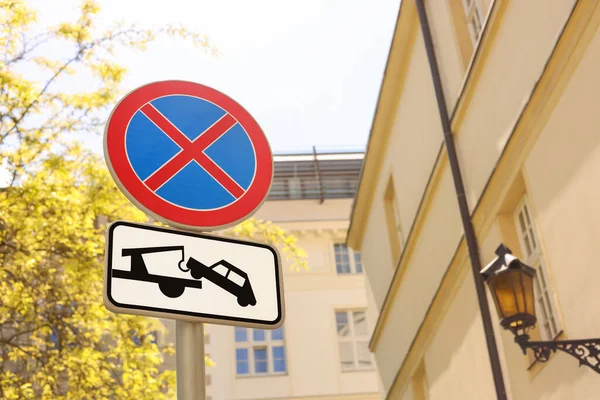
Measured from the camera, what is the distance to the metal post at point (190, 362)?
2777mm

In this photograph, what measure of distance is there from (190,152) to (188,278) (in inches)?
25.6

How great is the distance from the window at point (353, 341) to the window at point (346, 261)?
178cm

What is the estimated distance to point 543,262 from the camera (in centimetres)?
1007

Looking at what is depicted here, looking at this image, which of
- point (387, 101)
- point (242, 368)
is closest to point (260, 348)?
point (242, 368)

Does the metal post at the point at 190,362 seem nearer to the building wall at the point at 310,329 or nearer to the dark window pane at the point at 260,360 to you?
the building wall at the point at 310,329

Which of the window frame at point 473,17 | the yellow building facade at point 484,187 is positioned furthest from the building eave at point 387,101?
the window frame at point 473,17

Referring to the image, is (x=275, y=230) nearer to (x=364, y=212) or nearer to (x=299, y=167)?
(x=364, y=212)

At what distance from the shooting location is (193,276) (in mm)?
2969

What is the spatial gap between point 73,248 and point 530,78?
674cm

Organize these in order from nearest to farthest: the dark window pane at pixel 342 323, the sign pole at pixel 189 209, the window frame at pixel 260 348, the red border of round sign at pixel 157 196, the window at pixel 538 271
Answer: the sign pole at pixel 189 209
the red border of round sign at pixel 157 196
the window at pixel 538 271
the window frame at pixel 260 348
the dark window pane at pixel 342 323

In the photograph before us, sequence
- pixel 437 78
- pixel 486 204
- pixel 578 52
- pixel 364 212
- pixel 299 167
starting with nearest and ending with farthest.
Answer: pixel 578 52
pixel 486 204
pixel 437 78
pixel 364 212
pixel 299 167

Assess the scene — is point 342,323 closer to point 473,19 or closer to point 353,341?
point 353,341

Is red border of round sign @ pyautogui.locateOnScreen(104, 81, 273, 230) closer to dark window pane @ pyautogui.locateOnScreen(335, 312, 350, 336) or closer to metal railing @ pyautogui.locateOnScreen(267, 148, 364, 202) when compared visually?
dark window pane @ pyautogui.locateOnScreen(335, 312, 350, 336)

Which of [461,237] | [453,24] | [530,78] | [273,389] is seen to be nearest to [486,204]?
[461,237]
